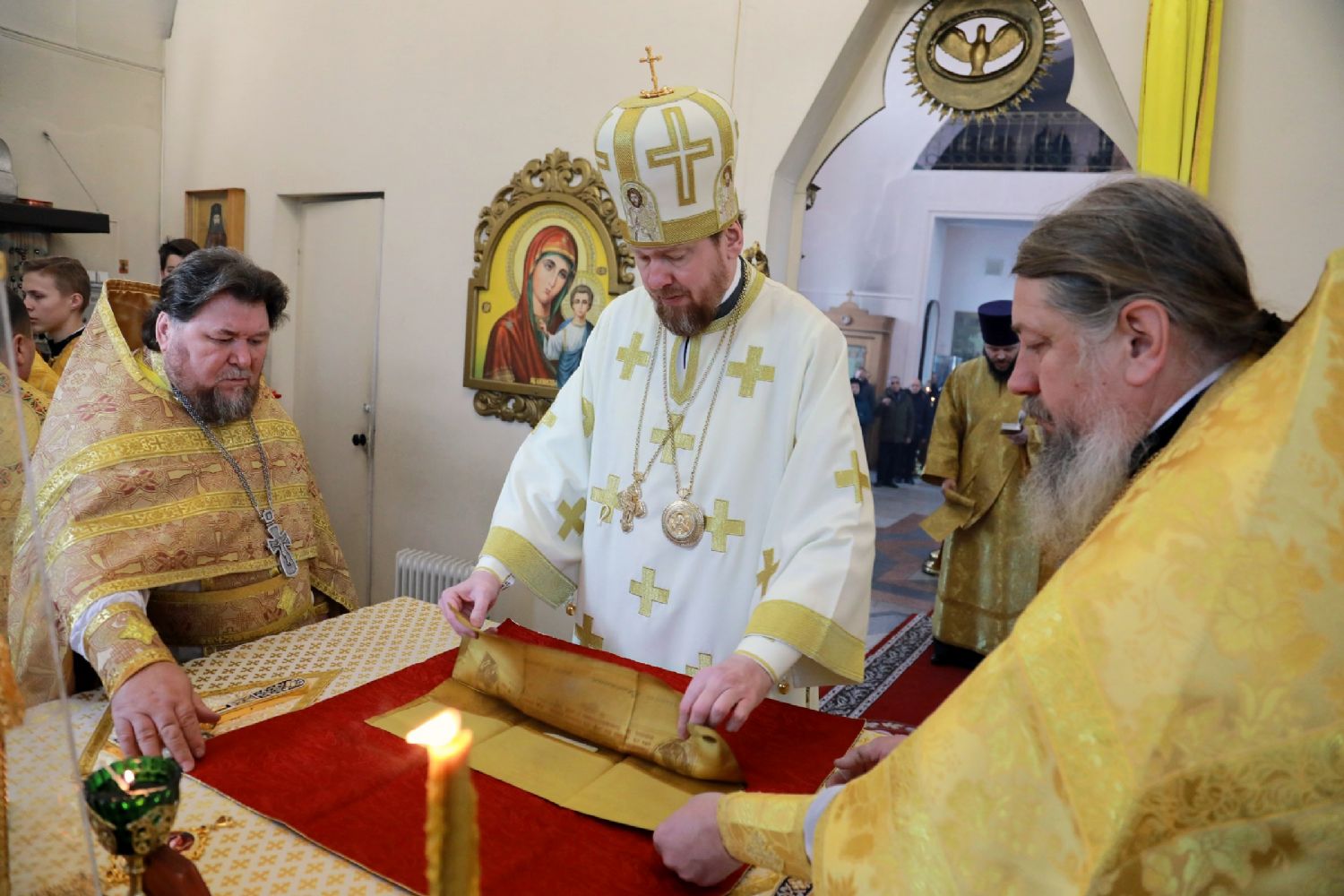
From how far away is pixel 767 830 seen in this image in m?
1.23

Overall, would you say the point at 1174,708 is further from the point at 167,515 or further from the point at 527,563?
the point at 167,515

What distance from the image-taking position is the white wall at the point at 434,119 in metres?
4.63

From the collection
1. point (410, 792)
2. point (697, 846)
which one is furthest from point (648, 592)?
point (697, 846)

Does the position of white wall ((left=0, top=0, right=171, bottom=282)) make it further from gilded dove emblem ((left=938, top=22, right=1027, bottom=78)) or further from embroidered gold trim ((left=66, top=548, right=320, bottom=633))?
gilded dove emblem ((left=938, top=22, right=1027, bottom=78))

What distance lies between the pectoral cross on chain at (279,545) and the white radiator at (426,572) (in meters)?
2.97

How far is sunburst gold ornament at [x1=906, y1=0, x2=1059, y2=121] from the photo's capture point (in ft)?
13.1

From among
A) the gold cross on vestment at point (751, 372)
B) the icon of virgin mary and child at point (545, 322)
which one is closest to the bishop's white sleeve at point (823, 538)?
the gold cross on vestment at point (751, 372)

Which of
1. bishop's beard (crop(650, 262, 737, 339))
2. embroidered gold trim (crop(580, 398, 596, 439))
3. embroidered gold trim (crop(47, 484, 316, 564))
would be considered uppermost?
bishop's beard (crop(650, 262, 737, 339))

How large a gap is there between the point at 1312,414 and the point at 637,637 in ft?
5.89

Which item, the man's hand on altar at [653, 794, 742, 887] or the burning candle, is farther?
the man's hand on altar at [653, 794, 742, 887]

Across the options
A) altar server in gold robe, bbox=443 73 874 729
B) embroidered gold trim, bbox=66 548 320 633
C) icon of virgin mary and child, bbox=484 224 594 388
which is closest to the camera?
embroidered gold trim, bbox=66 548 320 633

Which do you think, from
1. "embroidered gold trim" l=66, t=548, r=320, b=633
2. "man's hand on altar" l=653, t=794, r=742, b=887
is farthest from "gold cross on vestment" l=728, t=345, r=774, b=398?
"embroidered gold trim" l=66, t=548, r=320, b=633

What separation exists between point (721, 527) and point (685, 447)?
0.25m

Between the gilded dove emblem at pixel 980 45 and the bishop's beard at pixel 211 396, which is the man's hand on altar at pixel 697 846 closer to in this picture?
Answer: the bishop's beard at pixel 211 396
